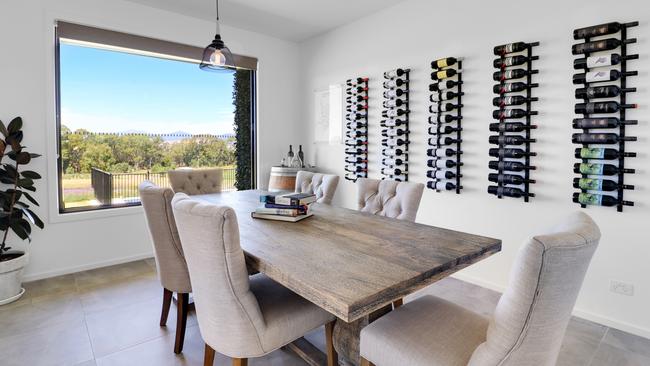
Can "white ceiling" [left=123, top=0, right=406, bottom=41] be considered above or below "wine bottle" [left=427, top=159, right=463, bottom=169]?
above

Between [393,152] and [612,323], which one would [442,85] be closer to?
[393,152]

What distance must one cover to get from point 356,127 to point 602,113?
7.76ft

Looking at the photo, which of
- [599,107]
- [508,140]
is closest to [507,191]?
[508,140]

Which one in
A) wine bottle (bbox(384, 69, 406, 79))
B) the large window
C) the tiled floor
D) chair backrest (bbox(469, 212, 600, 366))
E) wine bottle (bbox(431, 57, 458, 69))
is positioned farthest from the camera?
wine bottle (bbox(384, 69, 406, 79))

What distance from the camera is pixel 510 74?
112 inches

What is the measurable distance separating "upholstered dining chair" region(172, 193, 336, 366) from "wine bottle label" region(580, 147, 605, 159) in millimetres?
2179

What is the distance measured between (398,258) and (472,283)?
2206 mm

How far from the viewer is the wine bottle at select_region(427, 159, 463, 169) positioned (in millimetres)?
3285

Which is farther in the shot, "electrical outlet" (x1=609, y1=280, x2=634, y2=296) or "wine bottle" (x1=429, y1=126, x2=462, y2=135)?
"wine bottle" (x1=429, y1=126, x2=462, y2=135)

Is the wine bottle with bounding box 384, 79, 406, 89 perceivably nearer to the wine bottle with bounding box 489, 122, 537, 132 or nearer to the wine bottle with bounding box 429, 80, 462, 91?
the wine bottle with bounding box 429, 80, 462, 91

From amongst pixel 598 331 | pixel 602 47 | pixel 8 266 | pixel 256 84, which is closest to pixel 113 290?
pixel 8 266

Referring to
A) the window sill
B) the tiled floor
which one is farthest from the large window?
the tiled floor

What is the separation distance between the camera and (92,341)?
2.21m

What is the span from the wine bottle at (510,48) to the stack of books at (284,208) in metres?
2.01
